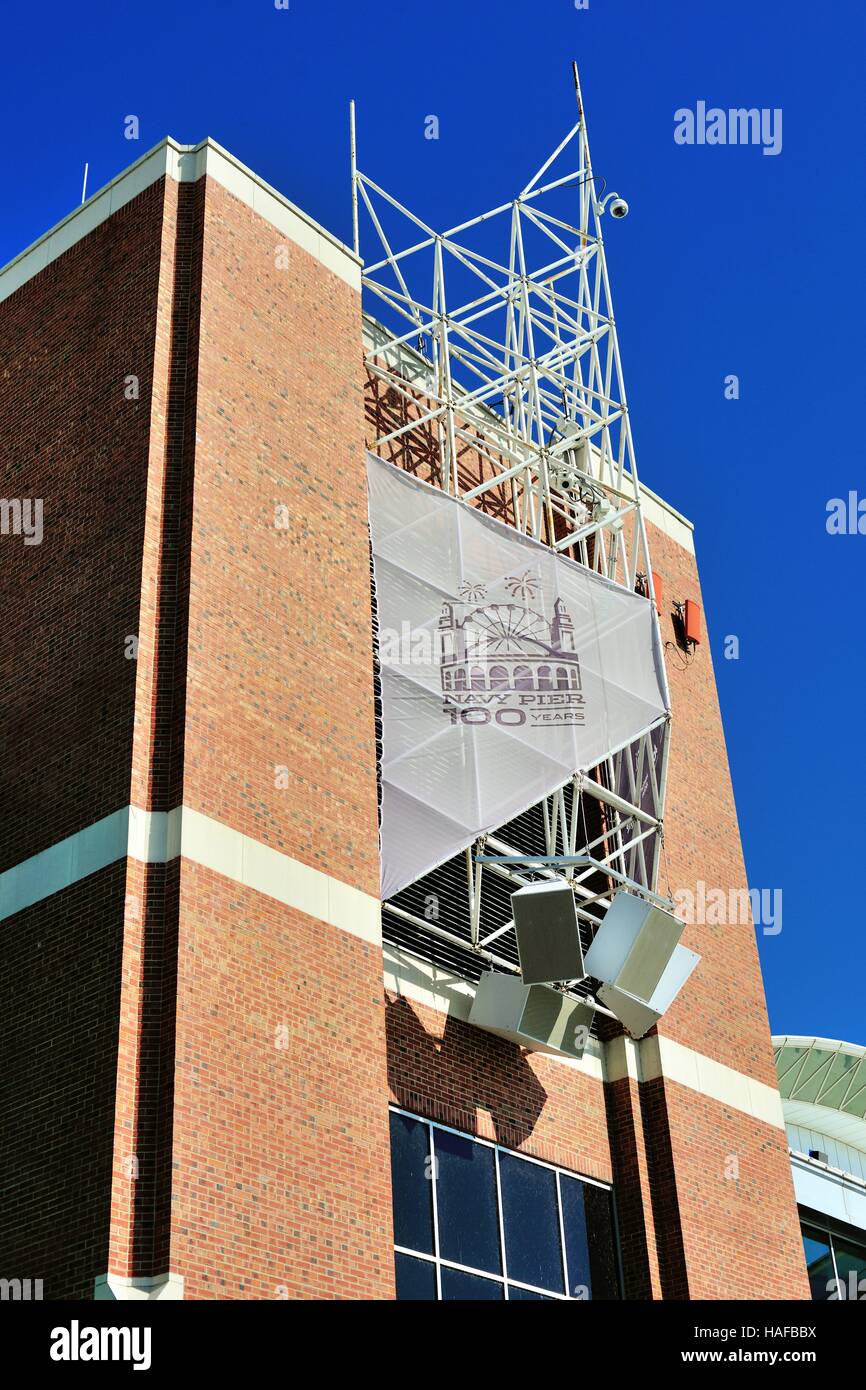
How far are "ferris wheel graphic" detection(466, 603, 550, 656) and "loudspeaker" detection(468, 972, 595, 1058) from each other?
163 inches

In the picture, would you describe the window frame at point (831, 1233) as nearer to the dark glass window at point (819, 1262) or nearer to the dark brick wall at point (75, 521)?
the dark glass window at point (819, 1262)

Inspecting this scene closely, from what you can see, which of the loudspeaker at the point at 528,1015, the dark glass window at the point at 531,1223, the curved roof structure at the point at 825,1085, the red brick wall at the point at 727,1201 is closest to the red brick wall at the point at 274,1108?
the loudspeaker at the point at 528,1015

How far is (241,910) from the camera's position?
1569cm

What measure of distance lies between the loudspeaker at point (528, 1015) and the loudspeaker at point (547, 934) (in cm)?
64

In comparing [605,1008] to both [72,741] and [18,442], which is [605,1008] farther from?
[18,442]

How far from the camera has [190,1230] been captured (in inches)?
534

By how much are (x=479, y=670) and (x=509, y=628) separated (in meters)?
0.94

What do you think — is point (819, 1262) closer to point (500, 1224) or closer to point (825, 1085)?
point (500, 1224)

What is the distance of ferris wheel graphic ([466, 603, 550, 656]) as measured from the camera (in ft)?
68.0

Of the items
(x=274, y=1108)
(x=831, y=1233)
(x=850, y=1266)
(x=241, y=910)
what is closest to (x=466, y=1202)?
(x=274, y=1108)

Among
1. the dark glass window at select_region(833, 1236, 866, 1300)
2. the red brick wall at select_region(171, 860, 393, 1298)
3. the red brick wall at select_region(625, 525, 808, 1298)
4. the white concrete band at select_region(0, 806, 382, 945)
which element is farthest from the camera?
the dark glass window at select_region(833, 1236, 866, 1300)

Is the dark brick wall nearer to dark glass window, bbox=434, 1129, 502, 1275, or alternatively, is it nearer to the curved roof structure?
dark glass window, bbox=434, 1129, 502, 1275

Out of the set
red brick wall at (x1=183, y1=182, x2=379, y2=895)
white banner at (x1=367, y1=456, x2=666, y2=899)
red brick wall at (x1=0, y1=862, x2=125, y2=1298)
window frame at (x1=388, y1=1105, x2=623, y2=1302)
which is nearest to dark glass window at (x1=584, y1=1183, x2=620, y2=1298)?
window frame at (x1=388, y1=1105, x2=623, y2=1302)
